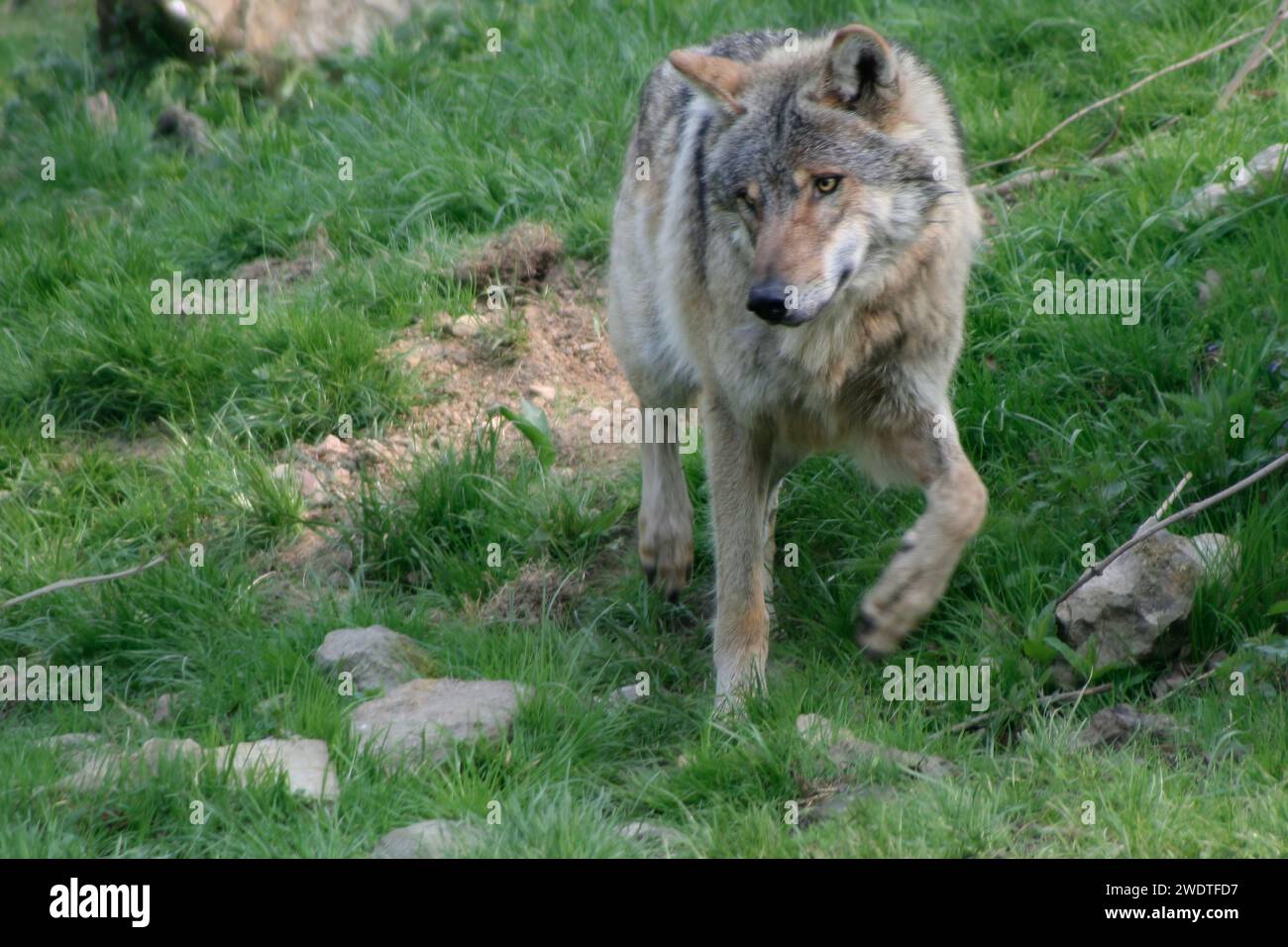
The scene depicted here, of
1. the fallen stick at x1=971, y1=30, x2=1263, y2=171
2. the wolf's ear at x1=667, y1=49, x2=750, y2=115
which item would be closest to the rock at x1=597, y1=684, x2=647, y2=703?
the wolf's ear at x1=667, y1=49, x2=750, y2=115

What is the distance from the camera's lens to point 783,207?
4648 mm

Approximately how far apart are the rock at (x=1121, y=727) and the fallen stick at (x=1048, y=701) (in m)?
0.14

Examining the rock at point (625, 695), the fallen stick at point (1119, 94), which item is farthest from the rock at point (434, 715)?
the fallen stick at point (1119, 94)

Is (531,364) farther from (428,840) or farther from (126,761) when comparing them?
(428,840)

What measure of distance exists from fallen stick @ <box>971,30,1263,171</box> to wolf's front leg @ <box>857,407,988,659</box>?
8.53 ft

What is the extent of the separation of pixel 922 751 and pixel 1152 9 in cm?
500

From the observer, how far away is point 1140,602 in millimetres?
4902

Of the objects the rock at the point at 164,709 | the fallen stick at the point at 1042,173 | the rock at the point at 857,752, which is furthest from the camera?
the fallen stick at the point at 1042,173

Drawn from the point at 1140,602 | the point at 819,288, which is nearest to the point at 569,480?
the point at 819,288

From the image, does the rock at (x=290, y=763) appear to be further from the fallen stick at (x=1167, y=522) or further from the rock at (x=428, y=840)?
the fallen stick at (x=1167, y=522)

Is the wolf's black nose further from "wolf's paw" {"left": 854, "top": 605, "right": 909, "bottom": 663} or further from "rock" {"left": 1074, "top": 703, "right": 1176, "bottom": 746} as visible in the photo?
"rock" {"left": 1074, "top": 703, "right": 1176, "bottom": 746}

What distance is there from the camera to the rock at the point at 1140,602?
490cm

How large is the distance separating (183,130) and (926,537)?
628 centimetres

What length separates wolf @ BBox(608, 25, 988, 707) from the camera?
4660 millimetres
